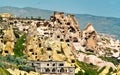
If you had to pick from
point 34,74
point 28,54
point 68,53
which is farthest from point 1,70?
point 68,53

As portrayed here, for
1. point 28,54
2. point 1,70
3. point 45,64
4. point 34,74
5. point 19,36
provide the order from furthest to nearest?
point 19,36, point 28,54, point 45,64, point 34,74, point 1,70

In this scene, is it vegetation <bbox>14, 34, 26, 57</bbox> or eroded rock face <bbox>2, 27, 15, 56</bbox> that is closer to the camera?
eroded rock face <bbox>2, 27, 15, 56</bbox>

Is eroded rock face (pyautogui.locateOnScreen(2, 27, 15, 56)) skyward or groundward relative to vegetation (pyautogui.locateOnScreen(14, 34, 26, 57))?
skyward

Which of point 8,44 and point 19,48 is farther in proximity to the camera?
point 19,48

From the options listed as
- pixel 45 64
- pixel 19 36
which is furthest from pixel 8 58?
pixel 19 36

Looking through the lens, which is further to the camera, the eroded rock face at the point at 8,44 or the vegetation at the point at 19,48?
the vegetation at the point at 19,48

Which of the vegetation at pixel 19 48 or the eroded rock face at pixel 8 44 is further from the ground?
the eroded rock face at pixel 8 44

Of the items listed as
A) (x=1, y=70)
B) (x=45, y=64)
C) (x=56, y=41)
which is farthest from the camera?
(x=56, y=41)

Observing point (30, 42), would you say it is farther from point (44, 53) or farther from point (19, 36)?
point (19, 36)

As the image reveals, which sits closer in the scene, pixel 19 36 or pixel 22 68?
pixel 22 68

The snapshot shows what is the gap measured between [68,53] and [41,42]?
897 centimetres

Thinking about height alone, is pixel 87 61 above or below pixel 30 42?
below

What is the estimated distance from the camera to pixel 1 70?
106562 mm

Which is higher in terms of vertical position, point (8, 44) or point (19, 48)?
point (8, 44)
